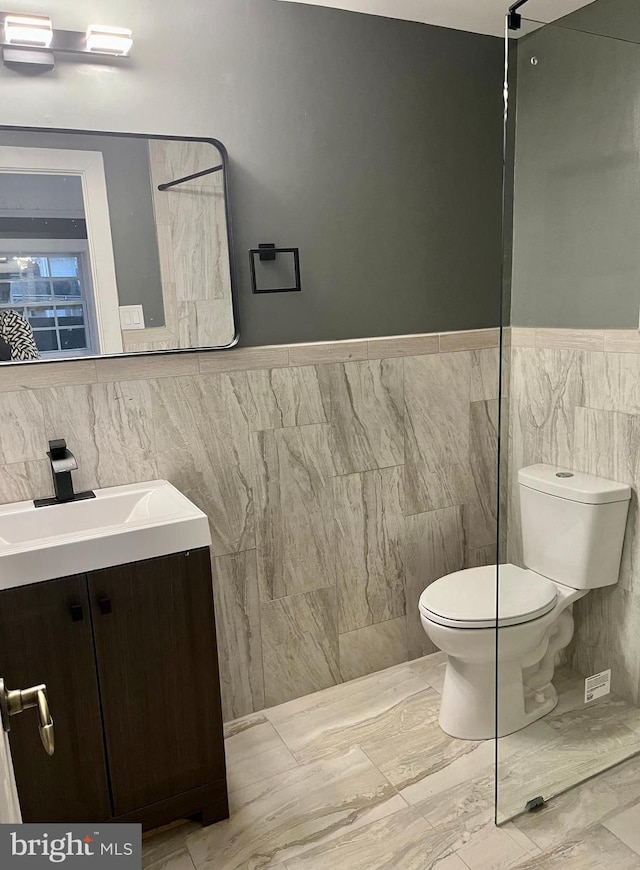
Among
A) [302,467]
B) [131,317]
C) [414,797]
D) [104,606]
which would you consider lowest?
[414,797]

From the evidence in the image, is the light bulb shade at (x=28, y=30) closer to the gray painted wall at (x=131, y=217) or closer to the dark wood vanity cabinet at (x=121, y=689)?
the gray painted wall at (x=131, y=217)

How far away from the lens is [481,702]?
228 centimetres

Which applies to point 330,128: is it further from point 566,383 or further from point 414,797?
point 414,797

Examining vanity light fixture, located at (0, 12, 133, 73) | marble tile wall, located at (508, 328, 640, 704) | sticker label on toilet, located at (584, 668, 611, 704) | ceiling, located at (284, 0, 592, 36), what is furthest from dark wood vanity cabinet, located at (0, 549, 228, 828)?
ceiling, located at (284, 0, 592, 36)

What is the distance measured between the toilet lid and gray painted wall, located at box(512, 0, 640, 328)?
2.43 ft

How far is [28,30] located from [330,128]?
956mm

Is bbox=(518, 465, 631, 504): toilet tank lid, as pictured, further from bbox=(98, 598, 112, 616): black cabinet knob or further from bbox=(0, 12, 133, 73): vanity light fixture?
bbox=(0, 12, 133, 73): vanity light fixture

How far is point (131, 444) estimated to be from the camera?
7.14 feet

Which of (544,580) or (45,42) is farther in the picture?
(544,580)

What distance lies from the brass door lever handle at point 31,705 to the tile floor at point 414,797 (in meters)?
1.23

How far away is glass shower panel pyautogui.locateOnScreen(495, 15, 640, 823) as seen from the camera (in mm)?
1793

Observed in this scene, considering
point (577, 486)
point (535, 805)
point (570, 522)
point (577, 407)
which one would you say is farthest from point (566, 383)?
point (535, 805)

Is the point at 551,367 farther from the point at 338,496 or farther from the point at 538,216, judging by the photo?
the point at 338,496

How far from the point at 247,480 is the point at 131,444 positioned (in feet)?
1.37
